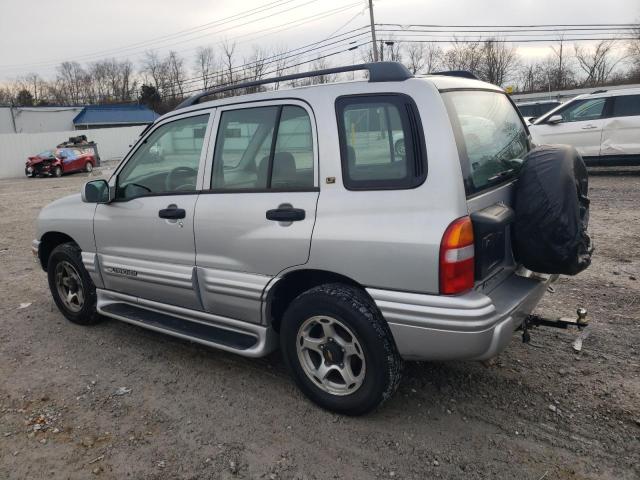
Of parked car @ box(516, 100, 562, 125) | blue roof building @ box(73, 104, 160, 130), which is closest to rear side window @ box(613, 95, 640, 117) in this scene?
parked car @ box(516, 100, 562, 125)

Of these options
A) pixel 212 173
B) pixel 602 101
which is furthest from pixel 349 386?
pixel 602 101

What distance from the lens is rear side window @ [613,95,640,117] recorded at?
10641 millimetres

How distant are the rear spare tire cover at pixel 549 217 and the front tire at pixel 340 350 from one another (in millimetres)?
935

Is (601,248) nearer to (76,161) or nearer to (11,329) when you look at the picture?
(11,329)

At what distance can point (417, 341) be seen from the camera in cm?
266

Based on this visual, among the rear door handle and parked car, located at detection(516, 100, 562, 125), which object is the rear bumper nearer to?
the rear door handle

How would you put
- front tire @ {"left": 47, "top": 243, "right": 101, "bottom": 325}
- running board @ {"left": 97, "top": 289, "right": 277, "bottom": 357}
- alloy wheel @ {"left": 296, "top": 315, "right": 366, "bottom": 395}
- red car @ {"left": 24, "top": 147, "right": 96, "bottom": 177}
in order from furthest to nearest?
red car @ {"left": 24, "top": 147, "right": 96, "bottom": 177} < front tire @ {"left": 47, "top": 243, "right": 101, "bottom": 325} < running board @ {"left": 97, "top": 289, "right": 277, "bottom": 357} < alloy wheel @ {"left": 296, "top": 315, "right": 366, "bottom": 395}

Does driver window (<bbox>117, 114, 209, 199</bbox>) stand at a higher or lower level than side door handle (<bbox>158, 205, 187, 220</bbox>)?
higher

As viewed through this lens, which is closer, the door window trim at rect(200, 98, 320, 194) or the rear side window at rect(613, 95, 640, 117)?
the door window trim at rect(200, 98, 320, 194)

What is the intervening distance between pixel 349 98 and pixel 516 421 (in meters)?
2.08

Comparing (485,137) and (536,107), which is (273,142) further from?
(536,107)

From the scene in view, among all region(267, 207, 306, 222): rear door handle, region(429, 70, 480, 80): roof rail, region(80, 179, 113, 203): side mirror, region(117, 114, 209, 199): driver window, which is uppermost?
region(429, 70, 480, 80): roof rail

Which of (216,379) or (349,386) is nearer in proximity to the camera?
(349,386)

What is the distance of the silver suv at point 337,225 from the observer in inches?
102
